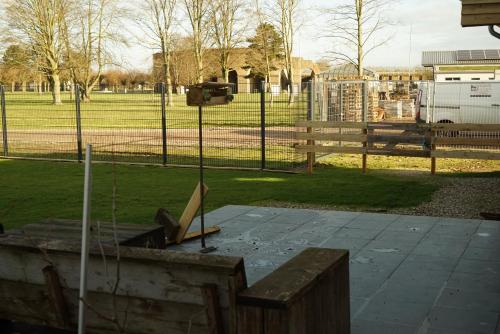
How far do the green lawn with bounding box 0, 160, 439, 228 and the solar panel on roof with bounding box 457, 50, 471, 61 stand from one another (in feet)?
108

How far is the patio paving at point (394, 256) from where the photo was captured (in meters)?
4.68

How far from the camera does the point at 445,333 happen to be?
4340 mm

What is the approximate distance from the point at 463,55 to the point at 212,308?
46423 millimetres

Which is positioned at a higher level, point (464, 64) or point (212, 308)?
point (464, 64)

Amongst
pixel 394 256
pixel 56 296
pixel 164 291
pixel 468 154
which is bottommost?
pixel 394 256

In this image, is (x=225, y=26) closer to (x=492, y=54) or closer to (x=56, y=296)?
(x=492, y=54)

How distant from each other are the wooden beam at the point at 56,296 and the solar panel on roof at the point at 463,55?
44.3 metres

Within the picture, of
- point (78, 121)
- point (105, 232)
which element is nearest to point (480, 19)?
point (105, 232)

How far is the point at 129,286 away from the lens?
3.09 metres

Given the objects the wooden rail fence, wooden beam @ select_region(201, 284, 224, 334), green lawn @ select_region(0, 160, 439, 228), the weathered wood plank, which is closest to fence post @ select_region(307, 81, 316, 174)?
the wooden rail fence

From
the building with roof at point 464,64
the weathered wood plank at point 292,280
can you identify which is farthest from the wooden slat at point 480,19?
the building with roof at point 464,64

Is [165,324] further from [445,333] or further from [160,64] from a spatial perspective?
[160,64]

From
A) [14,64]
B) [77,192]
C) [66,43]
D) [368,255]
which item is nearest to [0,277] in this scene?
[368,255]

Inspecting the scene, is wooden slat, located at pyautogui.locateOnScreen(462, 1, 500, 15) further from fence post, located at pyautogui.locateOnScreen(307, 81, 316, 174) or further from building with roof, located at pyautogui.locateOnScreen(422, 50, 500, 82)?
building with roof, located at pyautogui.locateOnScreen(422, 50, 500, 82)
